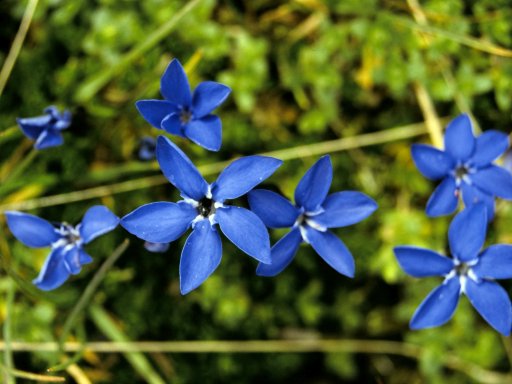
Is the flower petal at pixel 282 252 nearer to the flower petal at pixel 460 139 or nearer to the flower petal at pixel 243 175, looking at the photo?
the flower petal at pixel 243 175

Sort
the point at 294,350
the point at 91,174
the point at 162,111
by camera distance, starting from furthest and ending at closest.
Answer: the point at 294,350 → the point at 91,174 → the point at 162,111

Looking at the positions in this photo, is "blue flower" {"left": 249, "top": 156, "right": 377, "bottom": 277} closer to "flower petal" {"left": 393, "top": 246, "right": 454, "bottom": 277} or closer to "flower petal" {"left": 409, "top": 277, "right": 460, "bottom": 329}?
"flower petal" {"left": 393, "top": 246, "right": 454, "bottom": 277}

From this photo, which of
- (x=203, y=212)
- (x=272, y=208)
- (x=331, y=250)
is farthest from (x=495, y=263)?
(x=203, y=212)

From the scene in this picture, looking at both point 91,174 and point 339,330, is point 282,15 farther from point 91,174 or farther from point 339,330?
point 339,330

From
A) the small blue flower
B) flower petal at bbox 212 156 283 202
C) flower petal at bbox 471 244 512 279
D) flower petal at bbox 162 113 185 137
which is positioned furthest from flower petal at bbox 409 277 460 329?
the small blue flower

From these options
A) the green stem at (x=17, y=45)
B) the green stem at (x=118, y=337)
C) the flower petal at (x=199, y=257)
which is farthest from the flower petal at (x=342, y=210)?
the green stem at (x=17, y=45)

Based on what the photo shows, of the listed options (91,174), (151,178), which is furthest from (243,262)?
(91,174)

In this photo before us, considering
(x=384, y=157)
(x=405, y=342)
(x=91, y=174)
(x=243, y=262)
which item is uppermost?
(x=384, y=157)
